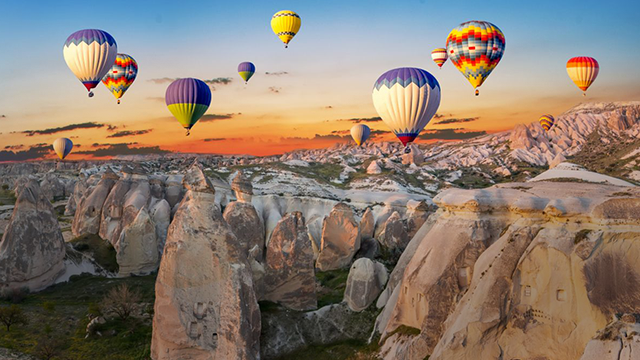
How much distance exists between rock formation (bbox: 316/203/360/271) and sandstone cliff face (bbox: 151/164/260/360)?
20754 millimetres

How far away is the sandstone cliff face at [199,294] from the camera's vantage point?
1702 centimetres

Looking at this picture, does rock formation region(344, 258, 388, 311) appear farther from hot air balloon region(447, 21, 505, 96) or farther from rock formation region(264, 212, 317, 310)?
hot air balloon region(447, 21, 505, 96)

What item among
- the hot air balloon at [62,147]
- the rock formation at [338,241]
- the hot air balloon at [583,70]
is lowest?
the rock formation at [338,241]

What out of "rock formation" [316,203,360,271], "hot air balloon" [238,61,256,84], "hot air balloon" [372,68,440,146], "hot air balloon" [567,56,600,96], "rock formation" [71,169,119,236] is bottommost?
"rock formation" [316,203,360,271]

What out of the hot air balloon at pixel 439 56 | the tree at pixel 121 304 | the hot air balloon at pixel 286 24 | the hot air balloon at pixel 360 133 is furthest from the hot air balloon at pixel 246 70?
the tree at pixel 121 304

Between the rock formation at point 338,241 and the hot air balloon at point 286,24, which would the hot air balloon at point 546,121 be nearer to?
the hot air balloon at point 286,24

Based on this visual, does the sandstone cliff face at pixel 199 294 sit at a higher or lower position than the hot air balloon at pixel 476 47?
lower

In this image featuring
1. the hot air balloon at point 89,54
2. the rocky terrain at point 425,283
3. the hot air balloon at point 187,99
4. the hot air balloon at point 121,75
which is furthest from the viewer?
the hot air balloon at point 121,75

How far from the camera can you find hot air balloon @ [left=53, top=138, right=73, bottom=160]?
3361 inches

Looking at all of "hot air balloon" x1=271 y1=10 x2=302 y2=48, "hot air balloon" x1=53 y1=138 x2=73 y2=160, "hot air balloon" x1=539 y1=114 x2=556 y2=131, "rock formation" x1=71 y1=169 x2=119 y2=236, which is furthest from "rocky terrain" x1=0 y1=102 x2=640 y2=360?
"hot air balloon" x1=539 y1=114 x2=556 y2=131

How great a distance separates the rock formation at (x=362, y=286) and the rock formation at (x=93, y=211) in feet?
98.9

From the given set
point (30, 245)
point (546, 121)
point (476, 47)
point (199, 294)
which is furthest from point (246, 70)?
point (546, 121)

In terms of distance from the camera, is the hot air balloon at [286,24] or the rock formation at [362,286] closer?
the rock formation at [362,286]

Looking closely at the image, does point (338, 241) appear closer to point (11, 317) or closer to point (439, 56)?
point (11, 317)
